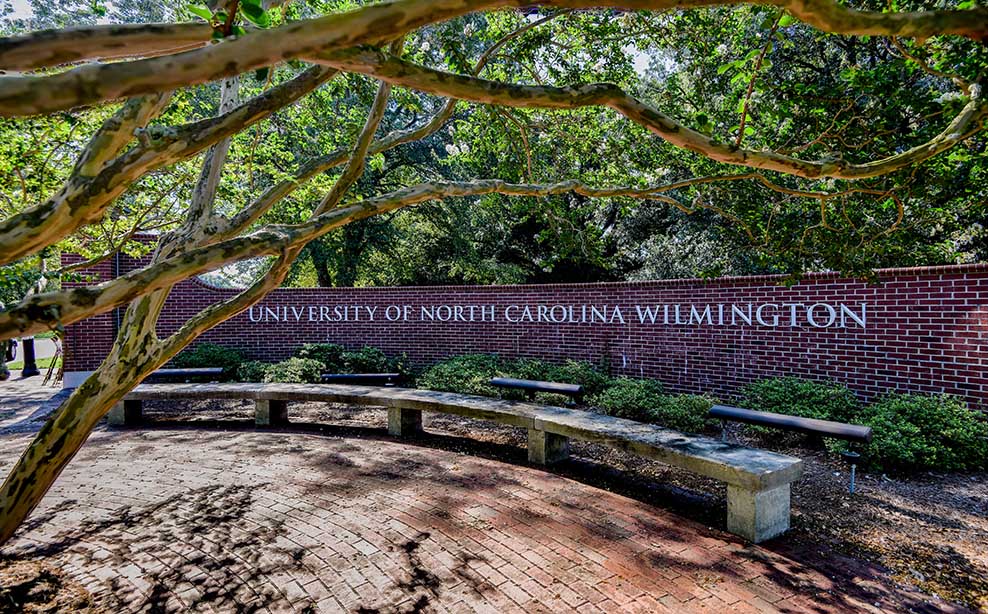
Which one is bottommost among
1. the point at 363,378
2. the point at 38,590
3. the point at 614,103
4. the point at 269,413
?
the point at 38,590

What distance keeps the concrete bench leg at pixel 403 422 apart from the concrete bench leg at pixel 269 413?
190 cm

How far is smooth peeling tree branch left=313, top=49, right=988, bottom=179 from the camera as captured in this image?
2386 mm

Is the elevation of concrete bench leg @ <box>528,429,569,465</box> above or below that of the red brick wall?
below

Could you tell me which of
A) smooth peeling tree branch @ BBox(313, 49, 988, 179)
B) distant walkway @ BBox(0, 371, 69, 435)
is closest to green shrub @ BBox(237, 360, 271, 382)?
distant walkway @ BBox(0, 371, 69, 435)

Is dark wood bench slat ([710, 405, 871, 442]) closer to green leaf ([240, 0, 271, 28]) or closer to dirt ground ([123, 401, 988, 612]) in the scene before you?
dirt ground ([123, 401, 988, 612])

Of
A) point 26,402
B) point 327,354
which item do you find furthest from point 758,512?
point 26,402

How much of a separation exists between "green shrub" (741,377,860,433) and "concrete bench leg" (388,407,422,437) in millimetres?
4236

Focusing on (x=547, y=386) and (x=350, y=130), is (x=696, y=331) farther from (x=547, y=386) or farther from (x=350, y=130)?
(x=350, y=130)

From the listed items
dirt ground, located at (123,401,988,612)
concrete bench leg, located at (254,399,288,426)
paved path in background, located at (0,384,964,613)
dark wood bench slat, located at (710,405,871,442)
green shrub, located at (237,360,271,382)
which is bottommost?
dirt ground, located at (123,401,988,612)

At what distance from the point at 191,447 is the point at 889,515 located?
23.2 feet

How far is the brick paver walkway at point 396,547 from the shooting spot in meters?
3.09

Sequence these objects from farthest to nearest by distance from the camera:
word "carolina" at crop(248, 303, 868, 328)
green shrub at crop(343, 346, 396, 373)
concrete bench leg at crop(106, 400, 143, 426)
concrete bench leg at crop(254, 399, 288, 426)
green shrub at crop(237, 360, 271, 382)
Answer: green shrub at crop(343, 346, 396, 373) → green shrub at crop(237, 360, 271, 382) → concrete bench leg at crop(106, 400, 143, 426) → concrete bench leg at crop(254, 399, 288, 426) → word "carolina" at crop(248, 303, 868, 328)

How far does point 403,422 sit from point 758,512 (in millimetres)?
4227

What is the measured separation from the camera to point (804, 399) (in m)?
6.45
